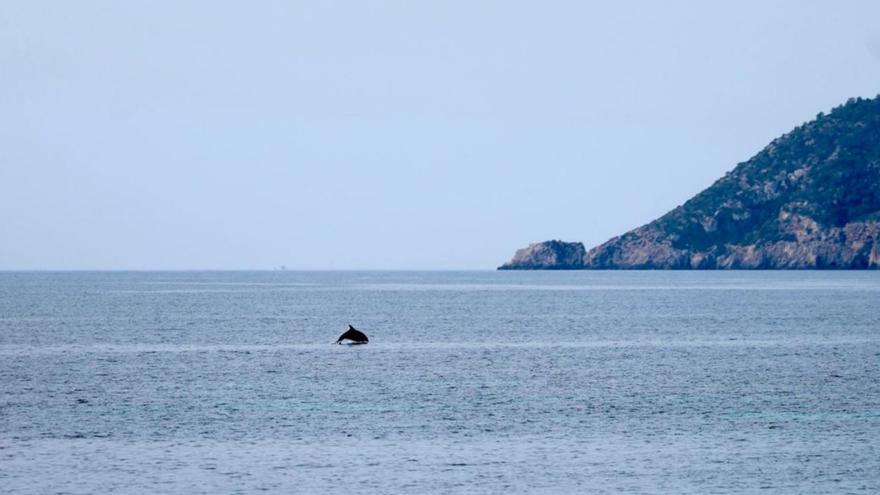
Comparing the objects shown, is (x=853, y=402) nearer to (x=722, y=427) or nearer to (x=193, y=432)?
(x=722, y=427)

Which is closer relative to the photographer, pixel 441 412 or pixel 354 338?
pixel 441 412

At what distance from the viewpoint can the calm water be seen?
37.7 metres

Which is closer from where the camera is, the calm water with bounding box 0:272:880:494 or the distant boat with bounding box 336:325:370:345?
the calm water with bounding box 0:272:880:494

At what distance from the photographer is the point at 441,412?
Answer: 51.2m

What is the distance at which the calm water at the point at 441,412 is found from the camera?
37688 mm

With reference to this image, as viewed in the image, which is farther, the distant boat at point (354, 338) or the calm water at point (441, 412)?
the distant boat at point (354, 338)

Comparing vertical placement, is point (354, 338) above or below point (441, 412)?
above

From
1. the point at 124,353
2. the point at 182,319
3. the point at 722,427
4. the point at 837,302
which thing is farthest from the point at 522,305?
the point at 722,427

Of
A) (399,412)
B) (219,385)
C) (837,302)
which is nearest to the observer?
(399,412)

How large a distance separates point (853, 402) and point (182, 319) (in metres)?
87.3

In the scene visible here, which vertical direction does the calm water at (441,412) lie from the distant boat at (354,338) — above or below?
below

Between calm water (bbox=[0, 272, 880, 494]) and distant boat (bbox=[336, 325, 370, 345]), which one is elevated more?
distant boat (bbox=[336, 325, 370, 345])

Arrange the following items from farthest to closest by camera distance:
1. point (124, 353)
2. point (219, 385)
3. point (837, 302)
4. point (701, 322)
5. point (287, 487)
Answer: point (837, 302)
point (701, 322)
point (124, 353)
point (219, 385)
point (287, 487)

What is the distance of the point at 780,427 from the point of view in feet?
154
